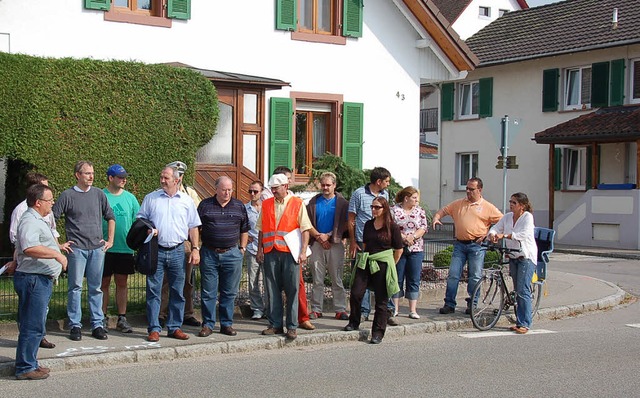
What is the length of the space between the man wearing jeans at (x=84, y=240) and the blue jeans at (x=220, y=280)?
45.1 inches

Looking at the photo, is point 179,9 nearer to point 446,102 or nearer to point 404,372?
point 404,372

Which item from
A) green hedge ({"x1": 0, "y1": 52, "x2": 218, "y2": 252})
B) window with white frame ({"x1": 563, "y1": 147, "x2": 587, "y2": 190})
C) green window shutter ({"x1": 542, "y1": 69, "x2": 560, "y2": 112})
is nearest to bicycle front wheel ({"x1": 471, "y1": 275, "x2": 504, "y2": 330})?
green hedge ({"x1": 0, "y1": 52, "x2": 218, "y2": 252})

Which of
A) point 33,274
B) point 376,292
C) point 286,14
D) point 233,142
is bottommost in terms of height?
point 376,292

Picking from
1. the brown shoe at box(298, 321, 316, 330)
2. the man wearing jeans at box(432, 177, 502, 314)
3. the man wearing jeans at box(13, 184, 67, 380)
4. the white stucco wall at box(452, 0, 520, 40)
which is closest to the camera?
the man wearing jeans at box(13, 184, 67, 380)

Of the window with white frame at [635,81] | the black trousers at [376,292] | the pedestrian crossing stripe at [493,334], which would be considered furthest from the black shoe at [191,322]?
the window with white frame at [635,81]

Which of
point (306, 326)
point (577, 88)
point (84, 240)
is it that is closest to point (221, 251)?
point (306, 326)

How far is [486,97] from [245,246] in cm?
2515

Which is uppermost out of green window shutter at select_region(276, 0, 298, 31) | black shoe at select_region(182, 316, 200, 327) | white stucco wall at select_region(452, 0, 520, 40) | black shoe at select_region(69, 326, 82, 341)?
white stucco wall at select_region(452, 0, 520, 40)

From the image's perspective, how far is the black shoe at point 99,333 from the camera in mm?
10059

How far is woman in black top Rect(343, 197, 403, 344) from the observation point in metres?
10.7

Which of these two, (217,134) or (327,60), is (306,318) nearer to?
(217,134)

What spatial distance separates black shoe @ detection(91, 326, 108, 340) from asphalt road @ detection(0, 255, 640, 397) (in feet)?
3.18

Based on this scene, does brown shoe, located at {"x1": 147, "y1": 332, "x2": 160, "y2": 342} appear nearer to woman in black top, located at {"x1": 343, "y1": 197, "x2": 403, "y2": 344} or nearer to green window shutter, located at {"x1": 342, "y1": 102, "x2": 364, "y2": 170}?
woman in black top, located at {"x1": 343, "y1": 197, "x2": 403, "y2": 344}

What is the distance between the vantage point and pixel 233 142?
17.6 m
